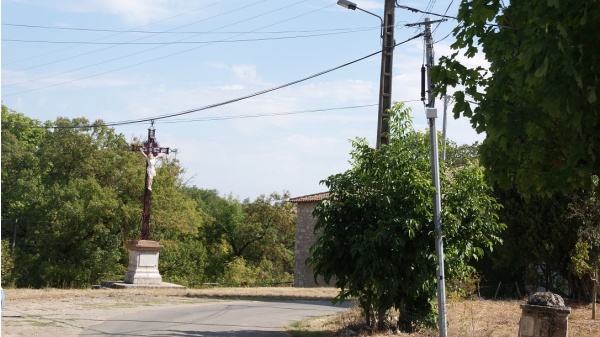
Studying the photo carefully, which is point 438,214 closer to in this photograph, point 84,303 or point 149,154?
point 84,303

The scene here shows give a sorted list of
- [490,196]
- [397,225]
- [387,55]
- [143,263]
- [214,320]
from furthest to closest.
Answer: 1. [143,263]
2. [490,196]
3. [387,55]
4. [214,320]
5. [397,225]

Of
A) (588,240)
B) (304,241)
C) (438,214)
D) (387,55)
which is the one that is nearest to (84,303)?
(387,55)

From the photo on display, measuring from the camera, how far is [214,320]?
1638cm

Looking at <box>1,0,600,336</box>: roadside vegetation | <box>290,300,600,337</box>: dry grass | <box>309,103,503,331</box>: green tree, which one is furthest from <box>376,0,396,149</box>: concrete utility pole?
<box>290,300,600,337</box>: dry grass

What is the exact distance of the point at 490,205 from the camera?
13102 mm

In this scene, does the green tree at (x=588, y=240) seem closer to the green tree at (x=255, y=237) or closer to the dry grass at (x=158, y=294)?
the dry grass at (x=158, y=294)

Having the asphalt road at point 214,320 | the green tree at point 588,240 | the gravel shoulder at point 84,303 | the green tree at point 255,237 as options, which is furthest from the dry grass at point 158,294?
the green tree at point 255,237

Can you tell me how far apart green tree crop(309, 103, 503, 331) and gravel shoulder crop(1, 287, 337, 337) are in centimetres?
511

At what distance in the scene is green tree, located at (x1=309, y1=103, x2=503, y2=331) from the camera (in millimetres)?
12484

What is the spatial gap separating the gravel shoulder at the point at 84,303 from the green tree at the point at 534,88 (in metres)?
8.83

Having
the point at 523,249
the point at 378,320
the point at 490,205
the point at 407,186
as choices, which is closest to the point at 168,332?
the point at 378,320

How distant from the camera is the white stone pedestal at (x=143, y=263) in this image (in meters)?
25.8

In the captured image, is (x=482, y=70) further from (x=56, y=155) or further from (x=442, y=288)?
(x=56, y=155)

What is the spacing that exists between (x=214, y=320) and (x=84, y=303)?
4.58 meters
